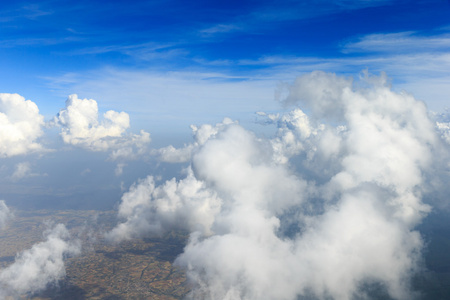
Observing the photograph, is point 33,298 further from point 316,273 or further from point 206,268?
point 316,273

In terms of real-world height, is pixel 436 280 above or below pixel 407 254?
below

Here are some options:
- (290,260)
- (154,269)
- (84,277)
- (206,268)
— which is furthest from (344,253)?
(84,277)

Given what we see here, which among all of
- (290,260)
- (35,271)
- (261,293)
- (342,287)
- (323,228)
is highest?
(323,228)

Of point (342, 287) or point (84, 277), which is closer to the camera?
point (342, 287)

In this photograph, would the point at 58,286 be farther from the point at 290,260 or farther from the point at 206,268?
the point at 290,260

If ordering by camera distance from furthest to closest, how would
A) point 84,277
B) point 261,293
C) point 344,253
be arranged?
point 84,277
point 344,253
point 261,293

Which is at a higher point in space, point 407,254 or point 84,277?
point 407,254

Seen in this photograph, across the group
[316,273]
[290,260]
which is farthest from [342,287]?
[290,260]

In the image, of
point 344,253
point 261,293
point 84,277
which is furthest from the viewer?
point 84,277

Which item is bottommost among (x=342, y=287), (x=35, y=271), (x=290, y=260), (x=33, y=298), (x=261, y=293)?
(x=33, y=298)

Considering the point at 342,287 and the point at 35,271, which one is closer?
the point at 342,287
